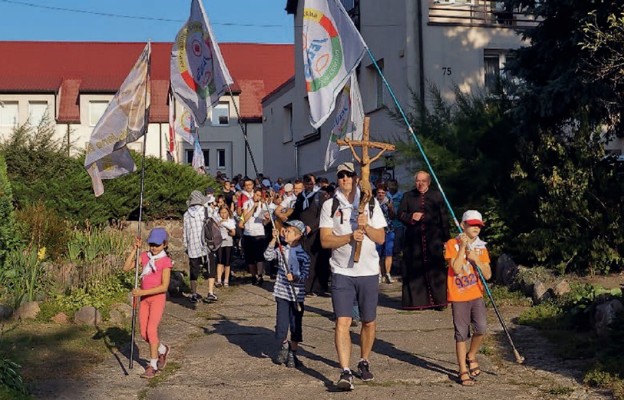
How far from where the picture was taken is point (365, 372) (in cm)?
810

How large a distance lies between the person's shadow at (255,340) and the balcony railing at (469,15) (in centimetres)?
1187

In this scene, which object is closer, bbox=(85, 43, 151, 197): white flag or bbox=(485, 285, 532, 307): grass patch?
bbox=(85, 43, 151, 197): white flag

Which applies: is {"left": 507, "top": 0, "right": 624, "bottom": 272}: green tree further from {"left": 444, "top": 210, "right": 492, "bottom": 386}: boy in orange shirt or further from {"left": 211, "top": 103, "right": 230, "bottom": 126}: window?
{"left": 211, "top": 103, "right": 230, "bottom": 126}: window

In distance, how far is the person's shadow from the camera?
863 centimetres

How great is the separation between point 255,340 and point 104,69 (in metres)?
44.0

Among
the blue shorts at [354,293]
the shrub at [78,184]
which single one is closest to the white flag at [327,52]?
the blue shorts at [354,293]

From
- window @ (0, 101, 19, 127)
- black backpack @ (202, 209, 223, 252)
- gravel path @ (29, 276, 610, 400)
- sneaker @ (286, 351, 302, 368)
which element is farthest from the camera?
window @ (0, 101, 19, 127)

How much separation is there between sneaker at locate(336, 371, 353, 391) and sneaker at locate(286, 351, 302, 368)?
1.28 m

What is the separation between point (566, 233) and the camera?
41.7 ft

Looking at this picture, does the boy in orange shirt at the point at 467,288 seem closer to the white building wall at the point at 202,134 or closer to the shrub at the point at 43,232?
the shrub at the point at 43,232

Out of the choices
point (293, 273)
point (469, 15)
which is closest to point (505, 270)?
point (293, 273)

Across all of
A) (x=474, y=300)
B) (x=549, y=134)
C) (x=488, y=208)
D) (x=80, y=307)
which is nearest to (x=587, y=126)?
(x=549, y=134)

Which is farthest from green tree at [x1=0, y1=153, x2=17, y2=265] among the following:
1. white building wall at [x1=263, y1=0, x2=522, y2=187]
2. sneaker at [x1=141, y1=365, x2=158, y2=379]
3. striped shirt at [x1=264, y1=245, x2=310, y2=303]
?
white building wall at [x1=263, y1=0, x2=522, y2=187]

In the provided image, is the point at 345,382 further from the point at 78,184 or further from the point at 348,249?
the point at 78,184
